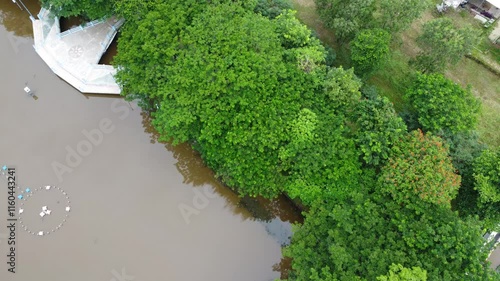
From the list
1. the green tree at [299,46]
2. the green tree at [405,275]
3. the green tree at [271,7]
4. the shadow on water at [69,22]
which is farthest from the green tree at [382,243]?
the shadow on water at [69,22]


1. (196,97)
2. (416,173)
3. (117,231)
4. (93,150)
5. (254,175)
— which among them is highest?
(416,173)

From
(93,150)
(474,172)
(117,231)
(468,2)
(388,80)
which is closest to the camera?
(474,172)

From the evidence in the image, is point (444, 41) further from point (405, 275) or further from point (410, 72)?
point (405, 275)

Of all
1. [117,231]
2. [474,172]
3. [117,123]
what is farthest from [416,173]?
[117,123]

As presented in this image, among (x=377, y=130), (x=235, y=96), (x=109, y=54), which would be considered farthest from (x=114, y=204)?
(x=377, y=130)

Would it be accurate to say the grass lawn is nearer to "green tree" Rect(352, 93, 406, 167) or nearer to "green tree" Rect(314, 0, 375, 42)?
"green tree" Rect(314, 0, 375, 42)

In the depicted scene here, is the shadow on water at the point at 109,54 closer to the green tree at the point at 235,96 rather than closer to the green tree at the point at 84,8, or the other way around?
the green tree at the point at 84,8

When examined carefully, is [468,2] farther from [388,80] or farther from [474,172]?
[474,172]
